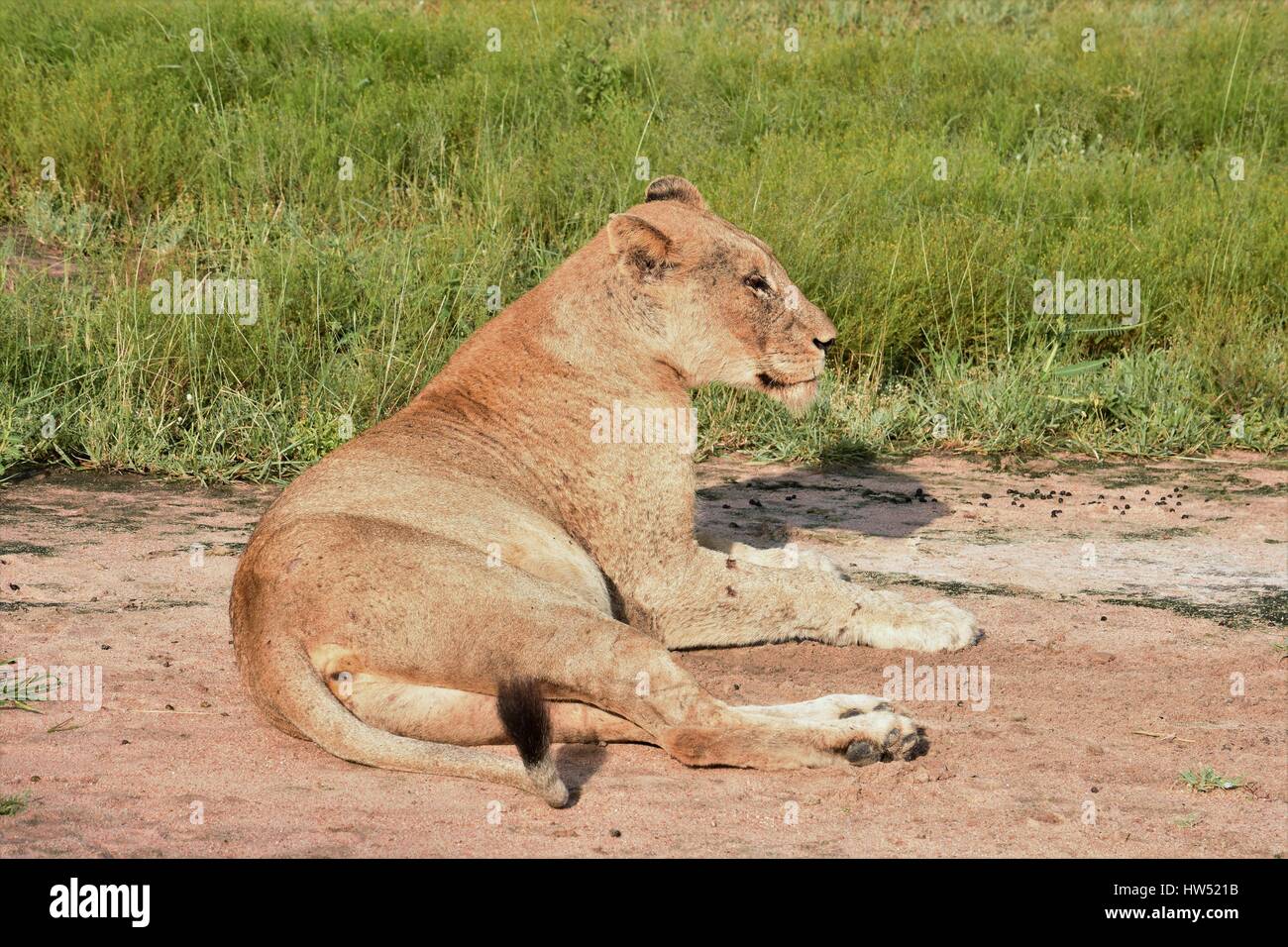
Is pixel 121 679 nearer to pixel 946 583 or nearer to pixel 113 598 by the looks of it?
pixel 113 598

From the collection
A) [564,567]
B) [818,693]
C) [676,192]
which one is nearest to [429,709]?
[564,567]

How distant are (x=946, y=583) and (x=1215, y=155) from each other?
663cm

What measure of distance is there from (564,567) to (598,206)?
546cm

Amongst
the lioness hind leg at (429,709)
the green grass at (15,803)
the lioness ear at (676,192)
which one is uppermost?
the lioness ear at (676,192)

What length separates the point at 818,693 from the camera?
5.11 m

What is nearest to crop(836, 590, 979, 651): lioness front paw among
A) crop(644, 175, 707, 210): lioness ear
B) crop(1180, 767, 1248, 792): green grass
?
crop(1180, 767, 1248, 792): green grass

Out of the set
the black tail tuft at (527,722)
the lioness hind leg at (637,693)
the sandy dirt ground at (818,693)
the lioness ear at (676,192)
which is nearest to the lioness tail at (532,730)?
the black tail tuft at (527,722)

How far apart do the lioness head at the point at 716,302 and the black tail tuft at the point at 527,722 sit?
1974mm

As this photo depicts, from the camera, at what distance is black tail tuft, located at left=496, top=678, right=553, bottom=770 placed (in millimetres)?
3885

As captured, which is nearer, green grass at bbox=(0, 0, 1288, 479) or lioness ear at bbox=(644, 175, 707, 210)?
lioness ear at bbox=(644, 175, 707, 210)

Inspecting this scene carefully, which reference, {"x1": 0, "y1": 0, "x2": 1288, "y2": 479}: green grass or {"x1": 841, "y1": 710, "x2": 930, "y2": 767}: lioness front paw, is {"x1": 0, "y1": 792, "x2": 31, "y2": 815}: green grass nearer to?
{"x1": 841, "y1": 710, "x2": 930, "y2": 767}: lioness front paw

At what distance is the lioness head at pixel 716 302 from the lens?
5500mm

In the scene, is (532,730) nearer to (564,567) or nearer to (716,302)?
(564,567)

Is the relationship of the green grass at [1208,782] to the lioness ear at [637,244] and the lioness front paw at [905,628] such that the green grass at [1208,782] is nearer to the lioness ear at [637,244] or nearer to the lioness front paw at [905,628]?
the lioness front paw at [905,628]
